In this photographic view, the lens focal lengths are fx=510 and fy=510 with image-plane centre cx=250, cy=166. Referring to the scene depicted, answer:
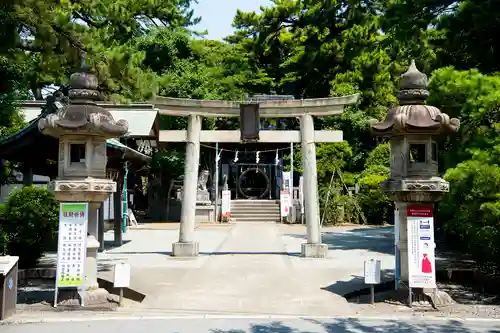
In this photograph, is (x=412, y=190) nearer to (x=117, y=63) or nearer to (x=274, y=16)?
(x=117, y=63)

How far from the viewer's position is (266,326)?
7.04 meters

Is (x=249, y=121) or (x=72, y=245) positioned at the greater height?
(x=249, y=121)

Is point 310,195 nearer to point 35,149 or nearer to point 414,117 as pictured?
point 414,117

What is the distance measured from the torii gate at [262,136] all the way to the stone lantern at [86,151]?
17.9 ft

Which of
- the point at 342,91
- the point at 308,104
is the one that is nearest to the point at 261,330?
the point at 308,104

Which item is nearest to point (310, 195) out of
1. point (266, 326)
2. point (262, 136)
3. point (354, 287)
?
point (262, 136)

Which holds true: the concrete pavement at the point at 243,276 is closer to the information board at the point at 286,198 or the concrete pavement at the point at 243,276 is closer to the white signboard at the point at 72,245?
the white signboard at the point at 72,245

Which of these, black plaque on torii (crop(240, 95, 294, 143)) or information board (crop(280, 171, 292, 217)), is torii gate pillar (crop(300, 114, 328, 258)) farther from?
information board (crop(280, 171, 292, 217))

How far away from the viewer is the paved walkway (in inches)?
330

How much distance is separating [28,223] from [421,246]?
810 centimetres

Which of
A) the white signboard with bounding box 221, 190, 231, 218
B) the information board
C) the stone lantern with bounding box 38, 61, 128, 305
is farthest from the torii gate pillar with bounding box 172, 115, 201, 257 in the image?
the information board

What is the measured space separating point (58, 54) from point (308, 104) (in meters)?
6.77

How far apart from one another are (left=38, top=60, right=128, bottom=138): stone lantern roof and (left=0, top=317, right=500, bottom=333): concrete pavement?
9.98 feet

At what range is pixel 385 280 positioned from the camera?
10.1m
